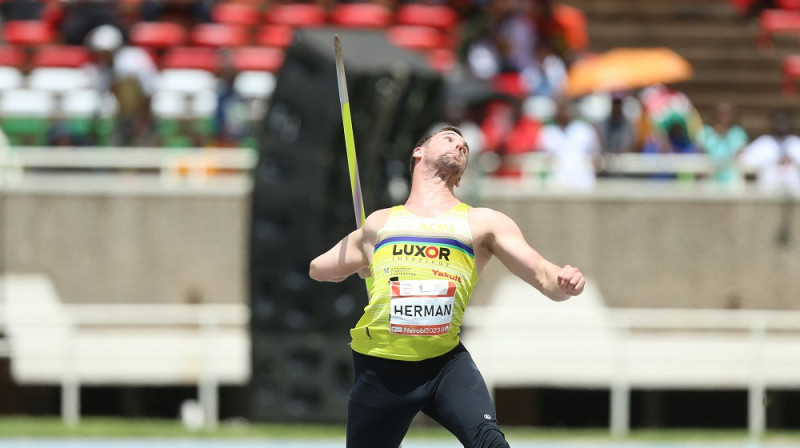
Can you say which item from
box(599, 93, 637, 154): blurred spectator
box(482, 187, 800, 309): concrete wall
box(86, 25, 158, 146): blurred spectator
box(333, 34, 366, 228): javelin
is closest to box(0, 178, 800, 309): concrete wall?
box(482, 187, 800, 309): concrete wall

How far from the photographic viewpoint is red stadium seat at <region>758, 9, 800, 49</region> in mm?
22750

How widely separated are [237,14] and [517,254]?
1595cm

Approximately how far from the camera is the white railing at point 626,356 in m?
15.5

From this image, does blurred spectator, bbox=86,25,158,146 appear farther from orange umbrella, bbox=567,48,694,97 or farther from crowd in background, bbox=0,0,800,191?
orange umbrella, bbox=567,48,694,97

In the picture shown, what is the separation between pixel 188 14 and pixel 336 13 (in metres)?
2.03

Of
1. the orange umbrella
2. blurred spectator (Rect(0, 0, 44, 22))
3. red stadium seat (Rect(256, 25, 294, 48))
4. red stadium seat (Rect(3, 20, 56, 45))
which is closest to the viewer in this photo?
the orange umbrella

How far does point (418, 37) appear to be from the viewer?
69.8 ft

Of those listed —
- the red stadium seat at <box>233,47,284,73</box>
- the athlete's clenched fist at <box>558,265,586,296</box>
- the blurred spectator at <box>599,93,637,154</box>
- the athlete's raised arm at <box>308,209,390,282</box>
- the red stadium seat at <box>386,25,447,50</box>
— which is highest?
the red stadium seat at <box>386,25,447,50</box>

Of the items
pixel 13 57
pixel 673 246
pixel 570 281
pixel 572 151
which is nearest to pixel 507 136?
pixel 572 151

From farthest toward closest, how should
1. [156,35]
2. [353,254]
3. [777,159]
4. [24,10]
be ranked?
1. [24,10]
2. [156,35]
3. [777,159]
4. [353,254]

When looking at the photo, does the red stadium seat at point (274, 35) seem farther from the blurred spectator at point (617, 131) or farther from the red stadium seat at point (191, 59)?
the blurred spectator at point (617, 131)

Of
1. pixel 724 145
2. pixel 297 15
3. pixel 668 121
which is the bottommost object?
pixel 724 145

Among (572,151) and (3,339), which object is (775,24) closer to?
(572,151)

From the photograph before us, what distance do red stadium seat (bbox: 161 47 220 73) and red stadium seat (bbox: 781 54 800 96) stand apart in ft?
24.3
